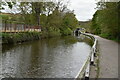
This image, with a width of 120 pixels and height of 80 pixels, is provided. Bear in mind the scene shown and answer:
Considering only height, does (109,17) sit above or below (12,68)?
above

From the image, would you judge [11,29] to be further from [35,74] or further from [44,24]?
[35,74]

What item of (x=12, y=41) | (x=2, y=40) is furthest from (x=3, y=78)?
(x=12, y=41)

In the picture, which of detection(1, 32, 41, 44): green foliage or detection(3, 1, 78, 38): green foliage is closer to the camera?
detection(1, 32, 41, 44): green foliage

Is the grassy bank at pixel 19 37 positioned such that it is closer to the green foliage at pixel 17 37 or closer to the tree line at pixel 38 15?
the green foliage at pixel 17 37

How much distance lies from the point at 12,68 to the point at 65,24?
53.0 meters

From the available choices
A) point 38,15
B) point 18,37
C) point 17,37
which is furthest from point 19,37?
point 38,15

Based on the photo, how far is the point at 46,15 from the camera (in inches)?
1666

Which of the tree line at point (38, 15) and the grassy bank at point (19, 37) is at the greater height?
the tree line at point (38, 15)

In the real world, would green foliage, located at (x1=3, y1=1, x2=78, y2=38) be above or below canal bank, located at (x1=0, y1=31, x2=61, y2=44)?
above

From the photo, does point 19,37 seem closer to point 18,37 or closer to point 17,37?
point 18,37

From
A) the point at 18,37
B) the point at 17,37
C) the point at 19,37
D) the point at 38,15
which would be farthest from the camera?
the point at 38,15

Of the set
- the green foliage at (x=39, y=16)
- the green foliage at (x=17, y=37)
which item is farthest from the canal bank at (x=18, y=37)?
the green foliage at (x=39, y=16)

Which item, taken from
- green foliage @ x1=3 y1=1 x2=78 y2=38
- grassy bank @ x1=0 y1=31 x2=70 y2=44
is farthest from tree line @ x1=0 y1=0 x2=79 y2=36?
grassy bank @ x1=0 y1=31 x2=70 y2=44

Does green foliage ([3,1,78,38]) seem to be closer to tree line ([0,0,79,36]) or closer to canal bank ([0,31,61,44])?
tree line ([0,0,79,36])
